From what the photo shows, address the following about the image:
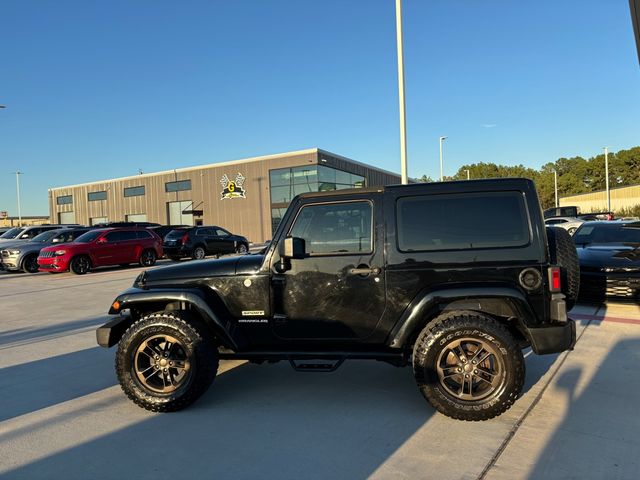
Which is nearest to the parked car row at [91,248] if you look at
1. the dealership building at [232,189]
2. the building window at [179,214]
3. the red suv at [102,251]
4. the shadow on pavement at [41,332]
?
the red suv at [102,251]

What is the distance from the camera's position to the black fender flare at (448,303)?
12.2 ft

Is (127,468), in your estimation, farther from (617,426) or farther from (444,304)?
(617,426)

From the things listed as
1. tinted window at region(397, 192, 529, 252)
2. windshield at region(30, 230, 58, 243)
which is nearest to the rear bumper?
tinted window at region(397, 192, 529, 252)

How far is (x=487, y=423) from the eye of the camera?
366 centimetres

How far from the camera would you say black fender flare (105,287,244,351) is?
401cm

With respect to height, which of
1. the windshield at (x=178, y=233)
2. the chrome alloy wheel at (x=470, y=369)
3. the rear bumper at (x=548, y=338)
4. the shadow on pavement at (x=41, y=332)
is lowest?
the shadow on pavement at (x=41, y=332)

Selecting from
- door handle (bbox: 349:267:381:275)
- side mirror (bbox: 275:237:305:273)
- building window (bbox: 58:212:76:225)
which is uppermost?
building window (bbox: 58:212:76:225)

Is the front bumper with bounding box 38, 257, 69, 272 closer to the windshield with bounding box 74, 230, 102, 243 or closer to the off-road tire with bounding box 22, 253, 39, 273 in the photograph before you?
the windshield with bounding box 74, 230, 102, 243

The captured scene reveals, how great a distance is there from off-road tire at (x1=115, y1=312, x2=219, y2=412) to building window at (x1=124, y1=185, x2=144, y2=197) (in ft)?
150

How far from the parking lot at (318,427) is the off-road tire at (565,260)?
0.99 m

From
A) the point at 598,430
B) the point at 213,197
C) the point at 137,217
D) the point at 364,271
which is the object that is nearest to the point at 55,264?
the point at 364,271

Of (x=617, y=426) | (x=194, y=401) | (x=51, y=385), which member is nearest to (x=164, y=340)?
(x=194, y=401)

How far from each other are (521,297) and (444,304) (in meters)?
0.61

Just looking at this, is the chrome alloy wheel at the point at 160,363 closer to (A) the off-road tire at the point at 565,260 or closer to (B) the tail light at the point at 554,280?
(B) the tail light at the point at 554,280
